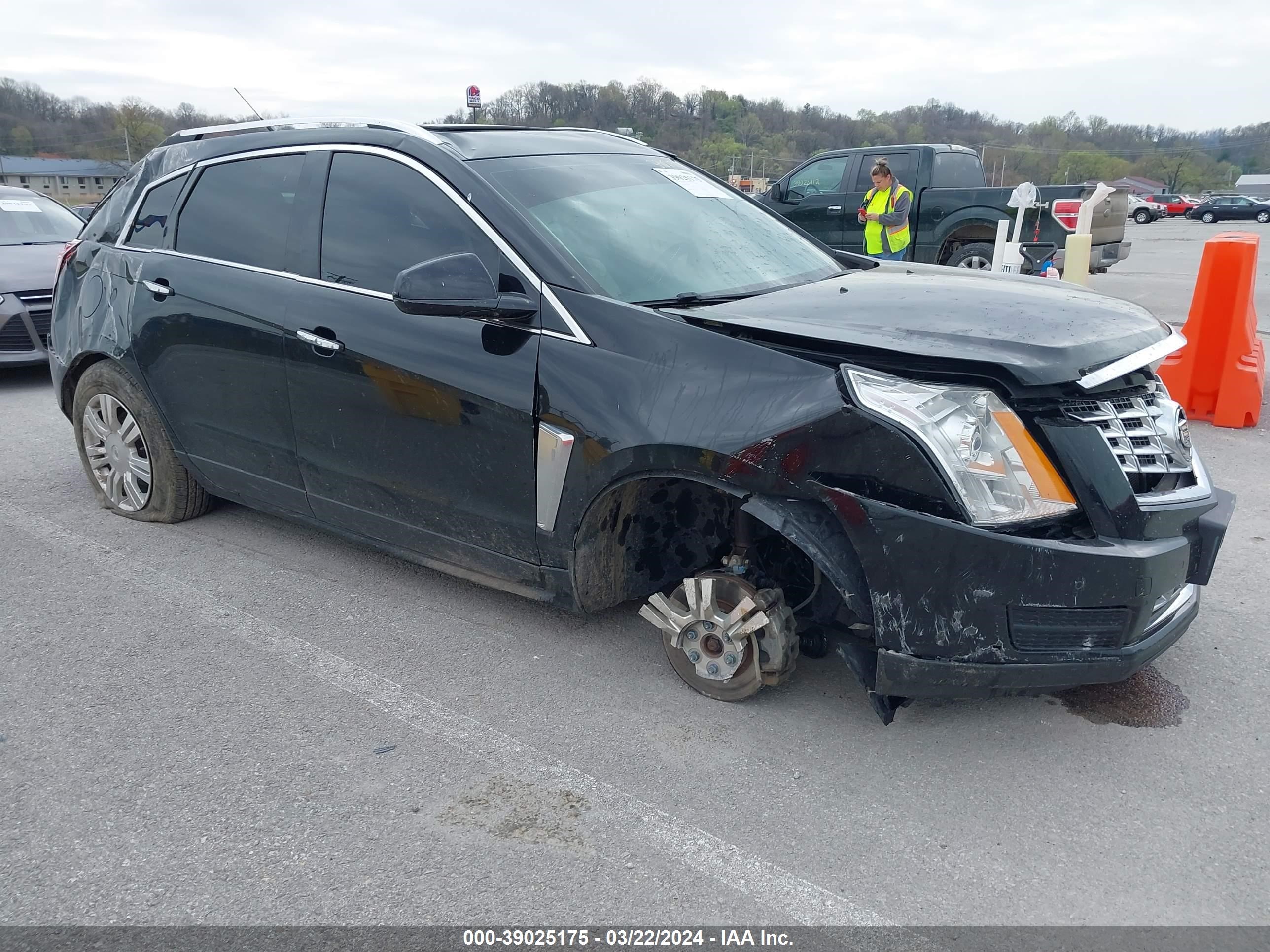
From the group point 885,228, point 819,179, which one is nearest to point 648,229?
point 885,228

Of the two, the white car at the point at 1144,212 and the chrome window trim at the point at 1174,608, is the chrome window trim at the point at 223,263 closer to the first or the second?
the chrome window trim at the point at 1174,608

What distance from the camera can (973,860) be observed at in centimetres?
241

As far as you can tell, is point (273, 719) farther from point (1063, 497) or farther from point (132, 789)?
point (1063, 497)

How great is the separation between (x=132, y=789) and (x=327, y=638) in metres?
0.99

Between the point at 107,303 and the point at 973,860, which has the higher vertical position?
the point at 107,303

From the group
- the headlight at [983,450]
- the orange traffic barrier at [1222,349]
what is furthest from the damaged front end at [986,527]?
the orange traffic barrier at [1222,349]

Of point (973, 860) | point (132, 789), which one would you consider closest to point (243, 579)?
point (132, 789)

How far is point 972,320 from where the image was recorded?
109 inches

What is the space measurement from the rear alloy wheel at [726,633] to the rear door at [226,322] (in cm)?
173

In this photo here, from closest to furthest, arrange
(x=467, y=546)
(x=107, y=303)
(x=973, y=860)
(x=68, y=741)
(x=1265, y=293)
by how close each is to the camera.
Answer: (x=973, y=860) → (x=68, y=741) → (x=467, y=546) → (x=107, y=303) → (x=1265, y=293)

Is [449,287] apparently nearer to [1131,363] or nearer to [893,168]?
[1131,363]

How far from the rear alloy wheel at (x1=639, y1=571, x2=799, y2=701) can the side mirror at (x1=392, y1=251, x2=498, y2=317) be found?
1094mm

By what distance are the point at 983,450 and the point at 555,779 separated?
1.47 metres

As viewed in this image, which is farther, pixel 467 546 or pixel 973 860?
pixel 467 546
